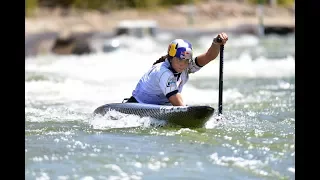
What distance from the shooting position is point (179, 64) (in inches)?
203

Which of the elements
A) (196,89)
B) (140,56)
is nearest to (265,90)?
(196,89)

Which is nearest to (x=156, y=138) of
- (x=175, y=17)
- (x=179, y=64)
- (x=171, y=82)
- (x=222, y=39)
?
(x=171, y=82)

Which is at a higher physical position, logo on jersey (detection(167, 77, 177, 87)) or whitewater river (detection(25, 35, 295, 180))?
logo on jersey (detection(167, 77, 177, 87))

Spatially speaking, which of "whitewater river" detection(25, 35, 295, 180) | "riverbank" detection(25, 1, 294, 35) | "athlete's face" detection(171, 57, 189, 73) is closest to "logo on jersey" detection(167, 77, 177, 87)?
"athlete's face" detection(171, 57, 189, 73)

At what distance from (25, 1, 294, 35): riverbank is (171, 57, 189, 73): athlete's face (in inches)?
686

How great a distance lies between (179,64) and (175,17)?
21.6 metres

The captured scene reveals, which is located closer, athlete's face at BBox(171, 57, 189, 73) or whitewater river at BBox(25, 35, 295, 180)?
whitewater river at BBox(25, 35, 295, 180)

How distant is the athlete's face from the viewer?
202 inches

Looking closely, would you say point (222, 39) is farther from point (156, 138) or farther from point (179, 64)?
point (156, 138)

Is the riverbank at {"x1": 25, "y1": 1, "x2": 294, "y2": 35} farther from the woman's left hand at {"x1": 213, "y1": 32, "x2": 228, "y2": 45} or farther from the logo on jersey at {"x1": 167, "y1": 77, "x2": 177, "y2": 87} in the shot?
the logo on jersey at {"x1": 167, "y1": 77, "x2": 177, "y2": 87}

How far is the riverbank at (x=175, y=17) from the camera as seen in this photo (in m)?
23.6

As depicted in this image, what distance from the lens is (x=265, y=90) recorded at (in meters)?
8.50

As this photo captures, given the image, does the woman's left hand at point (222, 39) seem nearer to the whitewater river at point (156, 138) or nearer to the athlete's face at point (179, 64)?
the athlete's face at point (179, 64)
